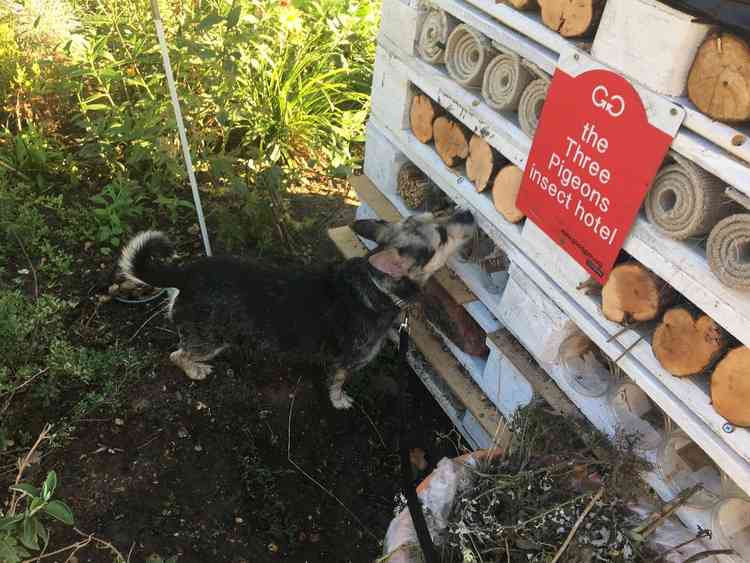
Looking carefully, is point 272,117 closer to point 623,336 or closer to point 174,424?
point 174,424

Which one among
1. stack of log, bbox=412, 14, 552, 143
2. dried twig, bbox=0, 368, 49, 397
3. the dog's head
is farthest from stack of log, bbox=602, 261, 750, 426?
dried twig, bbox=0, 368, 49, 397

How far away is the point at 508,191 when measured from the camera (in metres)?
2.88

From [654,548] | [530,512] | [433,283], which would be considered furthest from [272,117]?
[654,548]

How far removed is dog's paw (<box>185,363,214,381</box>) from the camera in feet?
12.5

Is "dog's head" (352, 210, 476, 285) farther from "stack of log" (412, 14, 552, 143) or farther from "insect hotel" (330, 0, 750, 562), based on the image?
"stack of log" (412, 14, 552, 143)

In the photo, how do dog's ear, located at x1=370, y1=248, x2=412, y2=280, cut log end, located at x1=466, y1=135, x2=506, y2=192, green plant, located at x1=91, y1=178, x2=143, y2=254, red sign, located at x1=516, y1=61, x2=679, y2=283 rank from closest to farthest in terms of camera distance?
1. red sign, located at x1=516, y1=61, x2=679, y2=283
2. cut log end, located at x1=466, y1=135, x2=506, y2=192
3. dog's ear, located at x1=370, y1=248, x2=412, y2=280
4. green plant, located at x1=91, y1=178, x2=143, y2=254

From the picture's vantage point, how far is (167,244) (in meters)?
3.62

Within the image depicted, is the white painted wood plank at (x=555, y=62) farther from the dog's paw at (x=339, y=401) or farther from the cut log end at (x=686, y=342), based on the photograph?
the dog's paw at (x=339, y=401)

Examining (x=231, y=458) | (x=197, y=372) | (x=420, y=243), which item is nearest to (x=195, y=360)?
(x=197, y=372)

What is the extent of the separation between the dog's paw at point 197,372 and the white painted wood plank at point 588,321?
1917 mm

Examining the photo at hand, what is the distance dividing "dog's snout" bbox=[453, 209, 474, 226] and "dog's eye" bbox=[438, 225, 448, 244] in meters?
0.08

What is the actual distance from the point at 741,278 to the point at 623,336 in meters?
0.63

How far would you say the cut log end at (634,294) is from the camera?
230 cm

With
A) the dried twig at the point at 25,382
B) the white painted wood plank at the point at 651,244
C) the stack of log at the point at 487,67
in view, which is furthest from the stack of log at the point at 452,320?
the dried twig at the point at 25,382
